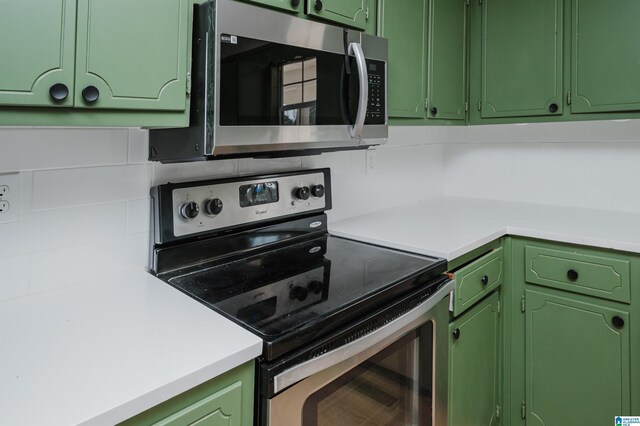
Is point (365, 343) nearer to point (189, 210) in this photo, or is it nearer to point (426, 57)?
point (189, 210)

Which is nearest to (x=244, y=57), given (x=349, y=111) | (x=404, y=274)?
(x=349, y=111)

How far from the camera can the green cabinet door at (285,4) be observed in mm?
1216

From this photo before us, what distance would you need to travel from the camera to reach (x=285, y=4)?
1267 millimetres

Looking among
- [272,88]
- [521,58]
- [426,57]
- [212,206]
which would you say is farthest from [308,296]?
[521,58]

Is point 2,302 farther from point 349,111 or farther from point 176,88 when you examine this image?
point 349,111

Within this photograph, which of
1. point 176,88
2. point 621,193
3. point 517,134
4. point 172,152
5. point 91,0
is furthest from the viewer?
point 517,134

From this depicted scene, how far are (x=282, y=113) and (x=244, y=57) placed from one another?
18 cm

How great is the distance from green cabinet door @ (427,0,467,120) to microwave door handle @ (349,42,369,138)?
2.18 ft

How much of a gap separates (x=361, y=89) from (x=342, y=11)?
0.31 metres

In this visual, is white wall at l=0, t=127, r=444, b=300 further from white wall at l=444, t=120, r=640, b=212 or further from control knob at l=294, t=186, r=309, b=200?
white wall at l=444, t=120, r=640, b=212

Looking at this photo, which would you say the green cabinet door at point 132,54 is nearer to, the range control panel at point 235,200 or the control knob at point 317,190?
the range control panel at point 235,200

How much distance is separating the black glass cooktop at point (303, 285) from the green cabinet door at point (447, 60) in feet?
2.79

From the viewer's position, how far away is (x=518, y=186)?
240 centimetres

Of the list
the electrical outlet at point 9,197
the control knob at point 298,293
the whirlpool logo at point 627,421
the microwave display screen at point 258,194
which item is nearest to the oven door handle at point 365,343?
the control knob at point 298,293
